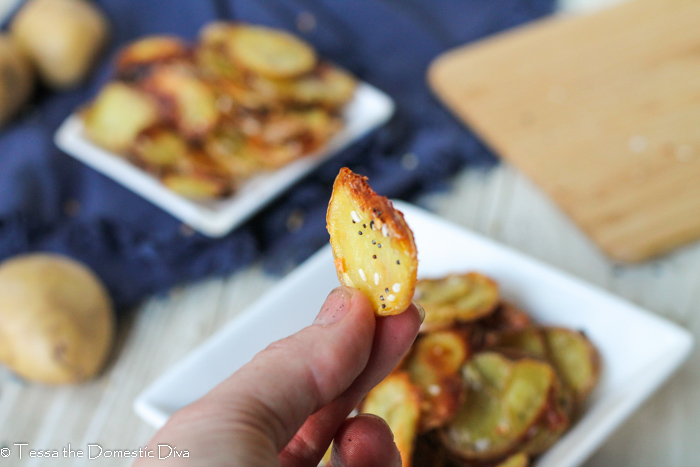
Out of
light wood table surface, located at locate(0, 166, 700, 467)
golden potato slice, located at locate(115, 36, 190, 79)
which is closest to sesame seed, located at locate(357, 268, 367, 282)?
light wood table surface, located at locate(0, 166, 700, 467)

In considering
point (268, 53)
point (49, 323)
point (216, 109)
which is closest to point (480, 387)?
point (49, 323)

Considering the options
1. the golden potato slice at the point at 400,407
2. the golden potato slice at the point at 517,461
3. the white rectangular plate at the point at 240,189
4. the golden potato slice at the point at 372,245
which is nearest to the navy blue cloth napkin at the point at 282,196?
the white rectangular plate at the point at 240,189

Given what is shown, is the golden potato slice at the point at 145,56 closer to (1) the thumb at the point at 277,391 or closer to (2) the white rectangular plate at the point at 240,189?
(2) the white rectangular plate at the point at 240,189

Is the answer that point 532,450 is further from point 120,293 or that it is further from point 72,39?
point 72,39

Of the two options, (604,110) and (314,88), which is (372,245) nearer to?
(314,88)

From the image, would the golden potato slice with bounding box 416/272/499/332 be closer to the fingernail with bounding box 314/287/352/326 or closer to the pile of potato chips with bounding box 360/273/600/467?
the pile of potato chips with bounding box 360/273/600/467

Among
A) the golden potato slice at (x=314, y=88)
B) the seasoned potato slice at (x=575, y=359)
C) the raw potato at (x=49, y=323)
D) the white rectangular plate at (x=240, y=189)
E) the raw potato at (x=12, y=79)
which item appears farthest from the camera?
the raw potato at (x=12, y=79)

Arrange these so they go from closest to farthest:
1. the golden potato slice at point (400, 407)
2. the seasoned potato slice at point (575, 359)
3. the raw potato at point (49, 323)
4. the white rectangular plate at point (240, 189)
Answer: the golden potato slice at point (400, 407) → the seasoned potato slice at point (575, 359) → the raw potato at point (49, 323) → the white rectangular plate at point (240, 189)
